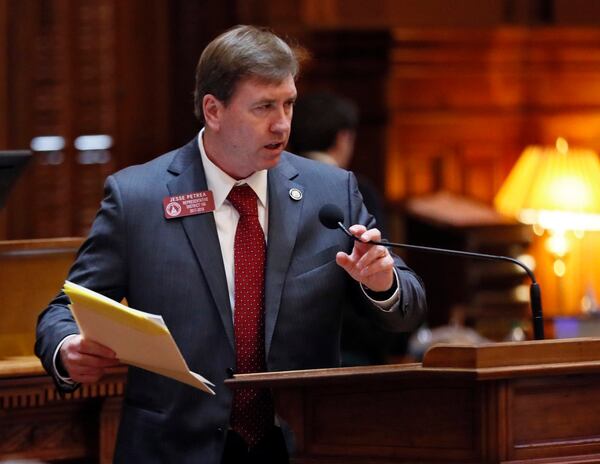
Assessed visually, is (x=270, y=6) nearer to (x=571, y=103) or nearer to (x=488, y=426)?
(x=571, y=103)

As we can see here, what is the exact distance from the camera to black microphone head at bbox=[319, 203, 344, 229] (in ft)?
8.81

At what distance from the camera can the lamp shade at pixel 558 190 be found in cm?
627

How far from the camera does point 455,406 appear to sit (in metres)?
2.50

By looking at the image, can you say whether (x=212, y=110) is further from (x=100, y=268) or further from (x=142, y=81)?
(x=142, y=81)

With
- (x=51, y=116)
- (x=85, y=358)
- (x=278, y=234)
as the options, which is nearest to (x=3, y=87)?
(x=51, y=116)

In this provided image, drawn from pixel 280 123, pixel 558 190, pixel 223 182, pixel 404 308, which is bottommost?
pixel 558 190

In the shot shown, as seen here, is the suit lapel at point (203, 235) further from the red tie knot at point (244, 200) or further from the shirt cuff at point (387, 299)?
the shirt cuff at point (387, 299)

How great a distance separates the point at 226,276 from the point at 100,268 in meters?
0.25

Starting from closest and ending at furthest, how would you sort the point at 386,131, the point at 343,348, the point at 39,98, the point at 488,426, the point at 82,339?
1. the point at 488,426
2. the point at 82,339
3. the point at 343,348
4. the point at 39,98
5. the point at 386,131

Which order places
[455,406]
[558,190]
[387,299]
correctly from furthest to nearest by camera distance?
[558,190]
[387,299]
[455,406]

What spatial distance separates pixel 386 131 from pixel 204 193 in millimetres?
3653

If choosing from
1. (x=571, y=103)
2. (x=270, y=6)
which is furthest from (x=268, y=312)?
(x=571, y=103)

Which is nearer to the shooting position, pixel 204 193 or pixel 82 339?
pixel 82 339

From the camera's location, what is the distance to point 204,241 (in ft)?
9.31
